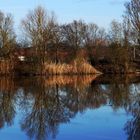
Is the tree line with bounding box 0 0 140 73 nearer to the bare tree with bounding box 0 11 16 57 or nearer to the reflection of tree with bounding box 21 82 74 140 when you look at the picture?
the bare tree with bounding box 0 11 16 57

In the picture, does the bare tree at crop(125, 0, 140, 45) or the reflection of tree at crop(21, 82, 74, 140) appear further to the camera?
the bare tree at crop(125, 0, 140, 45)

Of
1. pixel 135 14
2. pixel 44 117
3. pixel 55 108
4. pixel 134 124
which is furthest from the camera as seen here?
pixel 135 14

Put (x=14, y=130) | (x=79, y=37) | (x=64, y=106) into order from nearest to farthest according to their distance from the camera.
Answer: (x=14, y=130) → (x=64, y=106) → (x=79, y=37)

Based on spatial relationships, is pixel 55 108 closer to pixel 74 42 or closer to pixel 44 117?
pixel 44 117

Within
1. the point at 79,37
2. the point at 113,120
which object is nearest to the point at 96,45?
the point at 79,37

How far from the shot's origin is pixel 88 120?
1242 centimetres

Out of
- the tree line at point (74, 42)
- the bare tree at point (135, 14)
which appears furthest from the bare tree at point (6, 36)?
the bare tree at point (135, 14)

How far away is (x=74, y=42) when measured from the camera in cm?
5006

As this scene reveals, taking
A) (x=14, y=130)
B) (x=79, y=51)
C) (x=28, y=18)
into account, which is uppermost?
(x=28, y=18)

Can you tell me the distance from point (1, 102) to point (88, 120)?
5851mm

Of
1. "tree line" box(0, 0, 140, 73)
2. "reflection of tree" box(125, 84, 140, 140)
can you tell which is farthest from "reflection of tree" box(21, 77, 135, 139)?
"tree line" box(0, 0, 140, 73)

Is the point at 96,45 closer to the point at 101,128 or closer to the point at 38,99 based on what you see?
the point at 38,99

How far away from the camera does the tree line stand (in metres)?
43.4

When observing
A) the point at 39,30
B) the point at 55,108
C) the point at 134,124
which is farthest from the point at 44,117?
the point at 39,30
